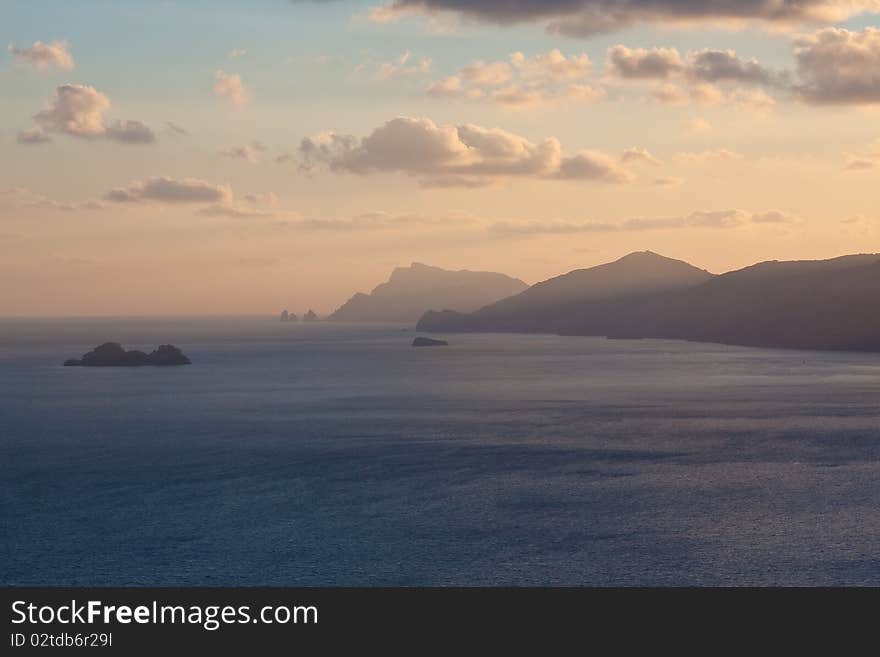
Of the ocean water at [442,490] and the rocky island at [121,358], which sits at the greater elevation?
the rocky island at [121,358]

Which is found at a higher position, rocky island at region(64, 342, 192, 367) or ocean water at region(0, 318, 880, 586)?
rocky island at region(64, 342, 192, 367)

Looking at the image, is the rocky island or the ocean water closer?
the ocean water

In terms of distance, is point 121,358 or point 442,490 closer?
point 442,490

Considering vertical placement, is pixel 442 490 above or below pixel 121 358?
below
